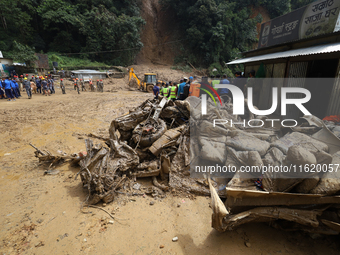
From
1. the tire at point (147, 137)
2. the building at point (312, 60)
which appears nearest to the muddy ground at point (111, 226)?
the tire at point (147, 137)

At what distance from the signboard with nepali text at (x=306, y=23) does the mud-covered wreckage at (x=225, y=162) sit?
494cm

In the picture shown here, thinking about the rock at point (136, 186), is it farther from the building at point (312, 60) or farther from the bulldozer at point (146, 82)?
the bulldozer at point (146, 82)

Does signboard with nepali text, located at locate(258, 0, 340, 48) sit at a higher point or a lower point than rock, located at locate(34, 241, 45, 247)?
higher

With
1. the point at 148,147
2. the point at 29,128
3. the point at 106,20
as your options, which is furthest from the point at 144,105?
the point at 106,20

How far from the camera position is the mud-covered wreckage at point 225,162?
217 cm

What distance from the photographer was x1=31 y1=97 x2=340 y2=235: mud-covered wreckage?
217 centimetres

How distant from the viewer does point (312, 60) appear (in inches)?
228

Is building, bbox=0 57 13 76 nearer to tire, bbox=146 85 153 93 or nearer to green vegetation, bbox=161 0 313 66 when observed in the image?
tire, bbox=146 85 153 93

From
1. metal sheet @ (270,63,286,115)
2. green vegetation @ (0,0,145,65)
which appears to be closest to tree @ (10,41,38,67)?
green vegetation @ (0,0,145,65)

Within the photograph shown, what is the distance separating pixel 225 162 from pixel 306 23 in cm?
811

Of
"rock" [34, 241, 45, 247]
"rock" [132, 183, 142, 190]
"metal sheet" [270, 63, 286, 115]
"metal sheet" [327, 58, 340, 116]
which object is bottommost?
"rock" [34, 241, 45, 247]

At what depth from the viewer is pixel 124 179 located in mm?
3678

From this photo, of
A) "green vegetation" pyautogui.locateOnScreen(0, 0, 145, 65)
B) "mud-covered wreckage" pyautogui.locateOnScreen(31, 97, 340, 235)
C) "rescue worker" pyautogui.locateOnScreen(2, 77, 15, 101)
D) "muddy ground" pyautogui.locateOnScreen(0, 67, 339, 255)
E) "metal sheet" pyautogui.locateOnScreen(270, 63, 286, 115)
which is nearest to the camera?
"mud-covered wreckage" pyautogui.locateOnScreen(31, 97, 340, 235)

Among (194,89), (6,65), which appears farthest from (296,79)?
(6,65)
